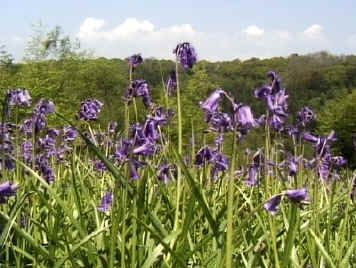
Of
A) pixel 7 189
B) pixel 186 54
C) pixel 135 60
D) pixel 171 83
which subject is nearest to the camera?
pixel 7 189

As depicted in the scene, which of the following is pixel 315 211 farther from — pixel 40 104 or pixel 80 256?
pixel 40 104

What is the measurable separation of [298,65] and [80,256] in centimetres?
15843

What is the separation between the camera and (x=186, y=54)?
3.12 m

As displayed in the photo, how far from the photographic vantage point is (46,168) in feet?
16.2

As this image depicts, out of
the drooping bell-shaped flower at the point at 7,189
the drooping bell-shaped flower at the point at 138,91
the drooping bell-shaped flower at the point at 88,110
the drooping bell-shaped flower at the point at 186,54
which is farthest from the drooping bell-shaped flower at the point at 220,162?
the drooping bell-shaped flower at the point at 7,189

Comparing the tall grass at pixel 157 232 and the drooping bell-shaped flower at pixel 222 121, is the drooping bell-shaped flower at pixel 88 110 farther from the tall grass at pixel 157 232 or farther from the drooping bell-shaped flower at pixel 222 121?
the drooping bell-shaped flower at pixel 222 121

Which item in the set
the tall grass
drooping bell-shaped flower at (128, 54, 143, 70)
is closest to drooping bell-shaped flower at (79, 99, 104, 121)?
the tall grass

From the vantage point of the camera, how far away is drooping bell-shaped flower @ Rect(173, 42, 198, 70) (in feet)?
10.2

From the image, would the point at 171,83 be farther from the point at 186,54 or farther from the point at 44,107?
the point at 44,107

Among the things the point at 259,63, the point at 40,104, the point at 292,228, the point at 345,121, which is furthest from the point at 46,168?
the point at 259,63

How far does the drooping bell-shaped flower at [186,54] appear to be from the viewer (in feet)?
10.2

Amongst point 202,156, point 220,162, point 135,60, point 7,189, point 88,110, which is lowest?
point 220,162

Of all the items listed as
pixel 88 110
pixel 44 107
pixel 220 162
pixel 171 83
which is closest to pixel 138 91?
pixel 171 83

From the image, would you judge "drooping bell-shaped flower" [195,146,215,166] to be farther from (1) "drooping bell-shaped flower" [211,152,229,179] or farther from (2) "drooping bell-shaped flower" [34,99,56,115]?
(2) "drooping bell-shaped flower" [34,99,56,115]
